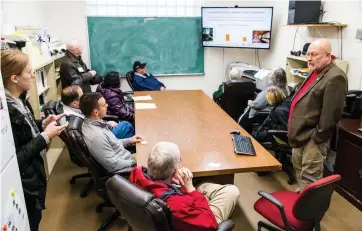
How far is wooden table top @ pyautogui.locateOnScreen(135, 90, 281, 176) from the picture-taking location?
1970mm

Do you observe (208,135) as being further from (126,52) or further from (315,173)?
(126,52)

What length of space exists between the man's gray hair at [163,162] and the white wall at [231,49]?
260cm

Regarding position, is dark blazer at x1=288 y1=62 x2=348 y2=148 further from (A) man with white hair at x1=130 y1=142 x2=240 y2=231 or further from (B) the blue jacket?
(B) the blue jacket

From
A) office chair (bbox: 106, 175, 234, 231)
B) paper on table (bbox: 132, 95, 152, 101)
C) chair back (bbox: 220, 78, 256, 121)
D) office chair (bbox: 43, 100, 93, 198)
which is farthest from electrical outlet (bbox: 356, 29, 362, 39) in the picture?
office chair (bbox: 43, 100, 93, 198)

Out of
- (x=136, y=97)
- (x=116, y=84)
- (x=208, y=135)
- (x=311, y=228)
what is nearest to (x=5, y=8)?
(x=116, y=84)

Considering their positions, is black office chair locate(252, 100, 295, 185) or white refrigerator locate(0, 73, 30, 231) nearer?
white refrigerator locate(0, 73, 30, 231)

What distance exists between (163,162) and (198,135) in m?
1.00

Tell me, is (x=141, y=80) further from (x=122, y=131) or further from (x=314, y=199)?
(x=314, y=199)

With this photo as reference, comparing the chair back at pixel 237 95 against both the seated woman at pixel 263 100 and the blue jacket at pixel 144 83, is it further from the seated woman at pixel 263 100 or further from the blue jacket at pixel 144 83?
the blue jacket at pixel 144 83

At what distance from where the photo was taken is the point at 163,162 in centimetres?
155

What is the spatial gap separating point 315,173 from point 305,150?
8.6 inches

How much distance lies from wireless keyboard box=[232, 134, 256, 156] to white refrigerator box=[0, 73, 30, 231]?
4.61ft

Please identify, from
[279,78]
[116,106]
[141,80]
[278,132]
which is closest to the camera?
[278,132]

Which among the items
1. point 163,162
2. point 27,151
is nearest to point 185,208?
point 163,162
